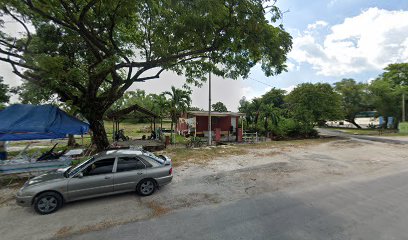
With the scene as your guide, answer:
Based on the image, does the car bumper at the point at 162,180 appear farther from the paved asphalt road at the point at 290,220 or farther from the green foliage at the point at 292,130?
the green foliage at the point at 292,130

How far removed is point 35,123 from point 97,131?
139 inches

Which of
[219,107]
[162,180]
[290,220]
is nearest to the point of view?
[290,220]

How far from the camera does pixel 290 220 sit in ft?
15.5

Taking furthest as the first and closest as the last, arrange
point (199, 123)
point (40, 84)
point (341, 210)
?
point (199, 123), point (40, 84), point (341, 210)

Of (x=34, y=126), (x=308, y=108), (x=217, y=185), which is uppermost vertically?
(x=308, y=108)

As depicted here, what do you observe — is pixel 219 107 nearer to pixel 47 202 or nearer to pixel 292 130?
pixel 292 130

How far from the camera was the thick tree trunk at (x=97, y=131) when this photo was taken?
11.3 meters

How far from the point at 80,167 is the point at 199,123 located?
16.8 m

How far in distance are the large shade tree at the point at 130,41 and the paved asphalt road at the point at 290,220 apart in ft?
17.4

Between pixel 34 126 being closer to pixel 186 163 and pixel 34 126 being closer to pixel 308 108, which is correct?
pixel 186 163

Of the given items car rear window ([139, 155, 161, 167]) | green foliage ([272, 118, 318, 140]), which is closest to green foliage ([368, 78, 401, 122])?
green foliage ([272, 118, 318, 140])

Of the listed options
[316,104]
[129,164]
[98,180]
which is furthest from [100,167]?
[316,104]

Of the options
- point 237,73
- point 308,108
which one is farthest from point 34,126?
point 308,108

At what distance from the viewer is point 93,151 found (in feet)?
39.9
